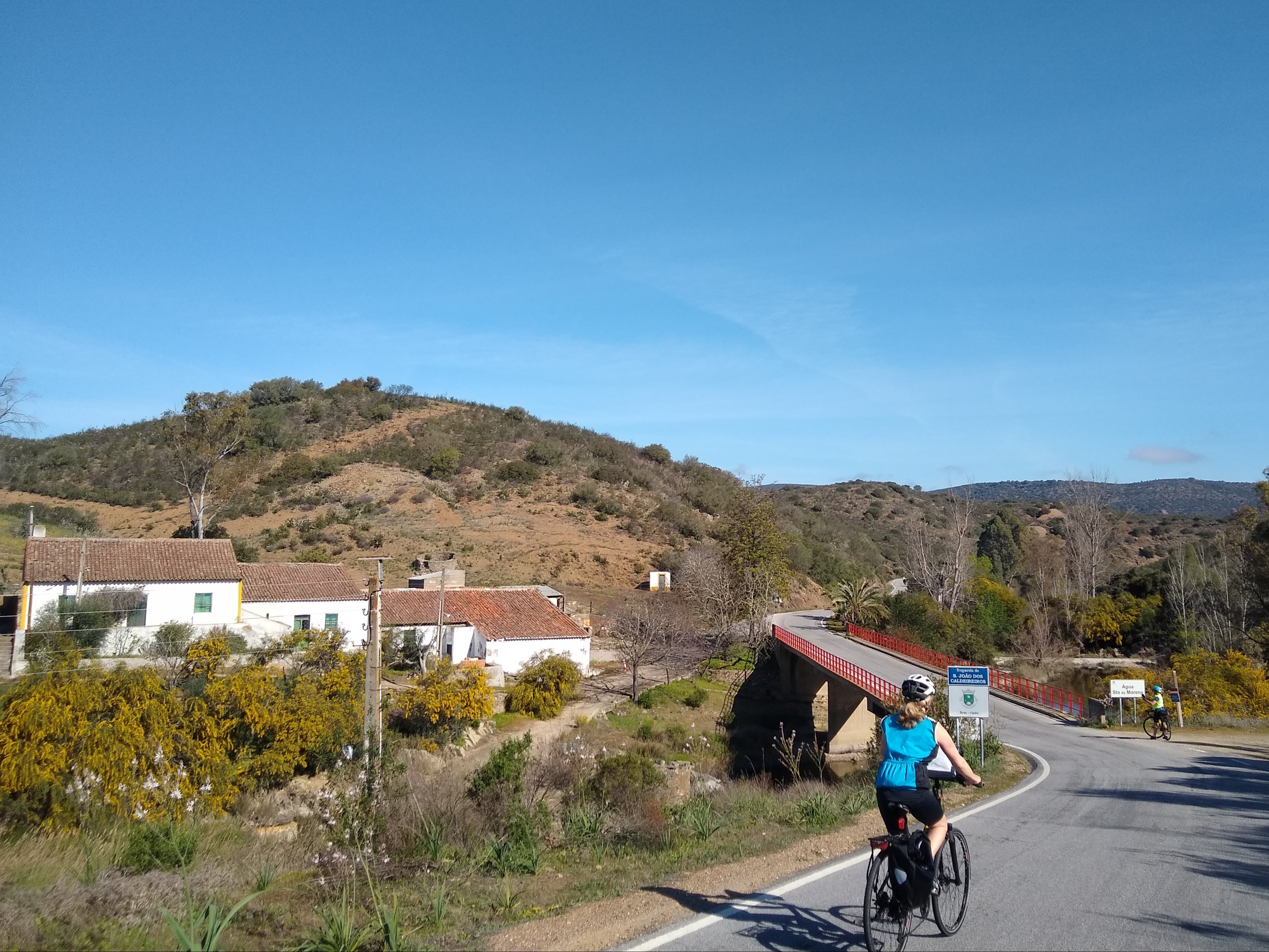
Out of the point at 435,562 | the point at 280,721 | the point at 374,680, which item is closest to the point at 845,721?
the point at 280,721

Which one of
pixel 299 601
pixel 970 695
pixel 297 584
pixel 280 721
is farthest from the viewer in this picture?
pixel 297 584

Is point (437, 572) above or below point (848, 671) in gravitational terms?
above

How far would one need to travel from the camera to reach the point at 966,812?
10.7 m

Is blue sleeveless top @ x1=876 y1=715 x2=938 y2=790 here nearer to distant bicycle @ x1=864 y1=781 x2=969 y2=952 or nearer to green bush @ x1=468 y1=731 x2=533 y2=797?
distant bicycle @ x1=864 y1=781 x2=969 y2=952

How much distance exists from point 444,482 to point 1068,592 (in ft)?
165

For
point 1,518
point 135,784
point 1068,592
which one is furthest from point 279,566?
point 1068,592

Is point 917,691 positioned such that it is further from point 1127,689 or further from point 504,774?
point 1127,689

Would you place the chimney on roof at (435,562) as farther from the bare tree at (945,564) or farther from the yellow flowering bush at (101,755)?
the yellow flowering bush at (101,755)

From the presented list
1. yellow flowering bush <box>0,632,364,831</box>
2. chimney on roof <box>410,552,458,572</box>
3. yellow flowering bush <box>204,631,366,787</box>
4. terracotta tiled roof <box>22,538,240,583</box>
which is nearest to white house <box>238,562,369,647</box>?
terracotta tiled roof <box>22,538,240,583</box>

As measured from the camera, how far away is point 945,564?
56.4m

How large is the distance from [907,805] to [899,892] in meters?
0.55

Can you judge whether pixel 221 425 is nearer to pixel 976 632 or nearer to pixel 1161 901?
pixel 976 632

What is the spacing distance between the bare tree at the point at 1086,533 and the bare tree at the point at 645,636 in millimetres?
28633

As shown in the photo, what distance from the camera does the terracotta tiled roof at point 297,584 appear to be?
1387 inches
